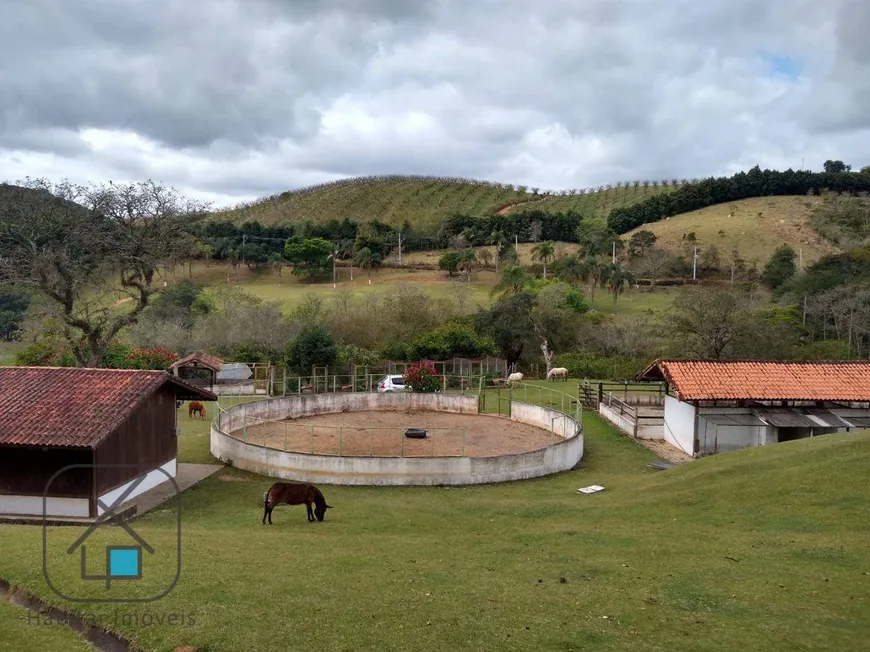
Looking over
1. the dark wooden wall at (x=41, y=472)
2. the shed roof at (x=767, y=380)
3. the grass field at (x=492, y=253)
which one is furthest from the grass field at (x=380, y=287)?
the dark wooden wall at (x=41, y=472)

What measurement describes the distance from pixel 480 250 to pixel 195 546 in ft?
304

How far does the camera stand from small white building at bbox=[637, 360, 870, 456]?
2488cm

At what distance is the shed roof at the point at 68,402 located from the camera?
53.3 feet

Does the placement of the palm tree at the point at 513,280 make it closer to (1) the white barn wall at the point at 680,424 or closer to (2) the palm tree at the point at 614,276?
(2) the palm tree at the point at 614,276

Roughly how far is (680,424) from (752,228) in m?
84.6

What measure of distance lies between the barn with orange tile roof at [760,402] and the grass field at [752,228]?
6425 centimetres

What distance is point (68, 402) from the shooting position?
17.7 metres

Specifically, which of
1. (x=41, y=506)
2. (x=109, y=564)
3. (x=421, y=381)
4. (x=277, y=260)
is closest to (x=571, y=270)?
(x=277, y=260)

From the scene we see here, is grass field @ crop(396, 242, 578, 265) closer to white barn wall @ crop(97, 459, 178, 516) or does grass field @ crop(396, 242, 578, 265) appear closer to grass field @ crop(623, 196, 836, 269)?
grass field @ crop(623, 196, 836, 269)

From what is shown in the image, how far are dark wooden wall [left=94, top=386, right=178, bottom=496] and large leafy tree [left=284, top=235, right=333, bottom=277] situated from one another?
231 feet

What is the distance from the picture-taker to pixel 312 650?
7.64 metres

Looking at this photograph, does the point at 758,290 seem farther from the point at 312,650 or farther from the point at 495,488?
the point at 312,650

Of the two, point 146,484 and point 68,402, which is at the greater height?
point 68,402

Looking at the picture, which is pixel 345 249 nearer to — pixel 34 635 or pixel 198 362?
pixel 198 362
